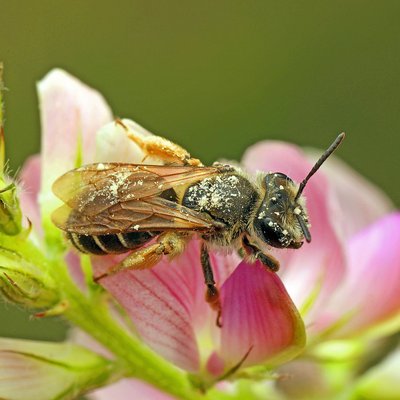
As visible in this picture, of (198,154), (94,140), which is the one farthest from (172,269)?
(198,154)

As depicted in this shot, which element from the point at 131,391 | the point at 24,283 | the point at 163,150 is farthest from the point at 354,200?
the point at 24,283

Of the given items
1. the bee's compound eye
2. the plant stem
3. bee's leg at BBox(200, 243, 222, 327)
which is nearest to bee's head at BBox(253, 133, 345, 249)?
the bee's compound eye

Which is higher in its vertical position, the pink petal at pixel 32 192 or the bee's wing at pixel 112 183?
the bee's wing at pixel 112 183

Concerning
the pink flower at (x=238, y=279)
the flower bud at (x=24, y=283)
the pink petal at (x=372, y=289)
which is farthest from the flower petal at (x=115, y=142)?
the pink petal at (x=372, y=289)

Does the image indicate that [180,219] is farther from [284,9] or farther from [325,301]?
[284,9]

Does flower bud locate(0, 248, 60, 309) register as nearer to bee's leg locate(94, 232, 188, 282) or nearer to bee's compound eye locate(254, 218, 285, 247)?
bee's leg locate(94, 232, 188, 282)

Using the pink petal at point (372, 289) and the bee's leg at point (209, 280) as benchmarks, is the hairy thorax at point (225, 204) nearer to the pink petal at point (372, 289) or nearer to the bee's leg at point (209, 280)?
the bee's leg at point (209, 280)

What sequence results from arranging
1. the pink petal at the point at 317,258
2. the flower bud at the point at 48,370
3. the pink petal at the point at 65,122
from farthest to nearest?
the pink petal at the point at 317,258 → the pink petal at the point at 65,122 → the flower bud at the point at 48,370
